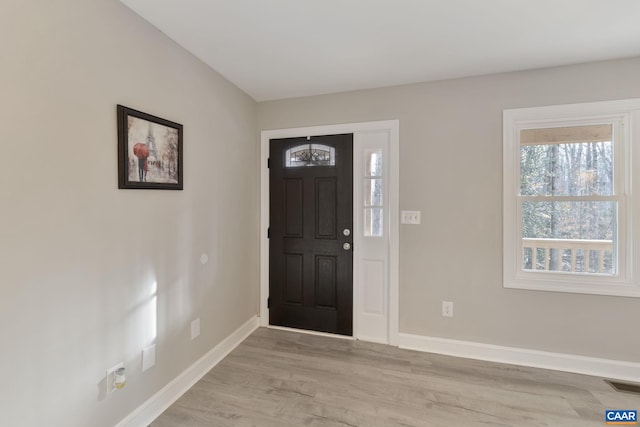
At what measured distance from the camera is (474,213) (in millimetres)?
2510

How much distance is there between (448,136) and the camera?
256 centimetres

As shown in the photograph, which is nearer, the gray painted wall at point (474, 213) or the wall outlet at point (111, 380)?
the wall outlet at point (111, 380)

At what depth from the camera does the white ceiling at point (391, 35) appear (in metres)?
1.64

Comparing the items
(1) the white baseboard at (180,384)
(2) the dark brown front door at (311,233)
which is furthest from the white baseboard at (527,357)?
(1) the white baseboard at (180,384)

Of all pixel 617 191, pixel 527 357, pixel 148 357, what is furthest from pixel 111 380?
pixel 617 191

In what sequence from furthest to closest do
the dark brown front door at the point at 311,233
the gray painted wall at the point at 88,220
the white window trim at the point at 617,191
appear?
the dark brown front door at the point at 311,233 → the white window trim at the point at 617,191 → the gray painted wall at the point at 88,220

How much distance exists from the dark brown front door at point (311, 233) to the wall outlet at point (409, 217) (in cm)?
50

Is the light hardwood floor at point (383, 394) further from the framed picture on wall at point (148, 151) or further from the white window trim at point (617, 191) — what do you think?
the framed picture on wall at point (148, 151)

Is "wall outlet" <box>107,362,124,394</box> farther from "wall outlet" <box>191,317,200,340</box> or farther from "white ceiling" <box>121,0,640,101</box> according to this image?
"white ceiling" <box>121,0,640,101</box>

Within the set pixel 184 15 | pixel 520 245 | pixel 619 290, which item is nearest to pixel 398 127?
pixel 520 245

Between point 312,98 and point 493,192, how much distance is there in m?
1.96

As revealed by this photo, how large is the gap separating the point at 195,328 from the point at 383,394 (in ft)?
4.95

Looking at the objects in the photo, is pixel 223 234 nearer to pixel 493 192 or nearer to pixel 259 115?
pixel 259 115

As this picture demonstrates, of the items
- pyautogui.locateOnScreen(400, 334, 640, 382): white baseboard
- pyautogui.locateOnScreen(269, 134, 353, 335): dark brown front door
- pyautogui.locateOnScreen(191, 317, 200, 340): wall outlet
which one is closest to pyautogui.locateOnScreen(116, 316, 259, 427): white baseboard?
pyautogui.locateOnScreen(191, 317, 200, 340): wall outlet
